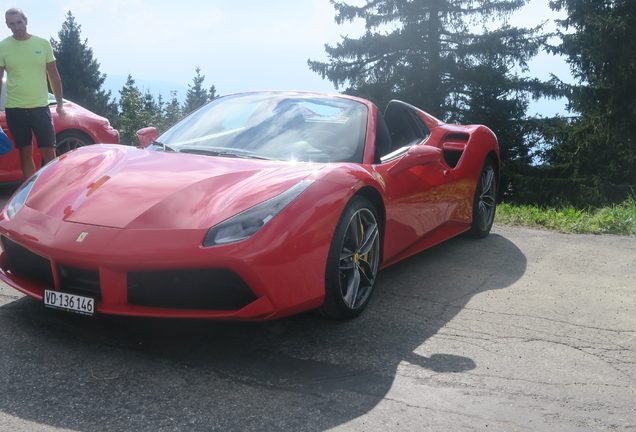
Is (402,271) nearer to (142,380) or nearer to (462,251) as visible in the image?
(462,251)

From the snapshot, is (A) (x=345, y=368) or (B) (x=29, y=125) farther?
(B) (x=29, y=125)

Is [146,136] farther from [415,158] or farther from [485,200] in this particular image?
[485,200]

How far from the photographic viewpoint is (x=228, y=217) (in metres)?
2.84

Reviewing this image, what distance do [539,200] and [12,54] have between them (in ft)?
64.2

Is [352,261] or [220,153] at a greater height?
[220,153]

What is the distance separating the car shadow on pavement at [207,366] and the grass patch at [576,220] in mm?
3408

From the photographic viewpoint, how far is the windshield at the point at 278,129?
12.5ft

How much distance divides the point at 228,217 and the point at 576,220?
5342 millimetres

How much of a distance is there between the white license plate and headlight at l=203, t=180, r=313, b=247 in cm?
55

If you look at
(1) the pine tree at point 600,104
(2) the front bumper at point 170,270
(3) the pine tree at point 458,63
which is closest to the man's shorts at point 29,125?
(2) the front bumper at point 170,270

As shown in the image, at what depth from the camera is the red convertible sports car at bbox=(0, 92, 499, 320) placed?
8.96 feet

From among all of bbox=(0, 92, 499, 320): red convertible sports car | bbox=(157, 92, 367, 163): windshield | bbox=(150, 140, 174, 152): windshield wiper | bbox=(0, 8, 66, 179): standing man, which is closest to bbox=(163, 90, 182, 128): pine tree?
bbox=(0, 8, 66, 179): standing man

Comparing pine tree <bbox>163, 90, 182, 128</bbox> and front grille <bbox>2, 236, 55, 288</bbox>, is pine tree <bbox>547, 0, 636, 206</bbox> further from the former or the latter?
pine tree <bbox>163, 90, 182, 128</bbox>

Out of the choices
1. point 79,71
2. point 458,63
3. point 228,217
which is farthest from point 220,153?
point 79,71
